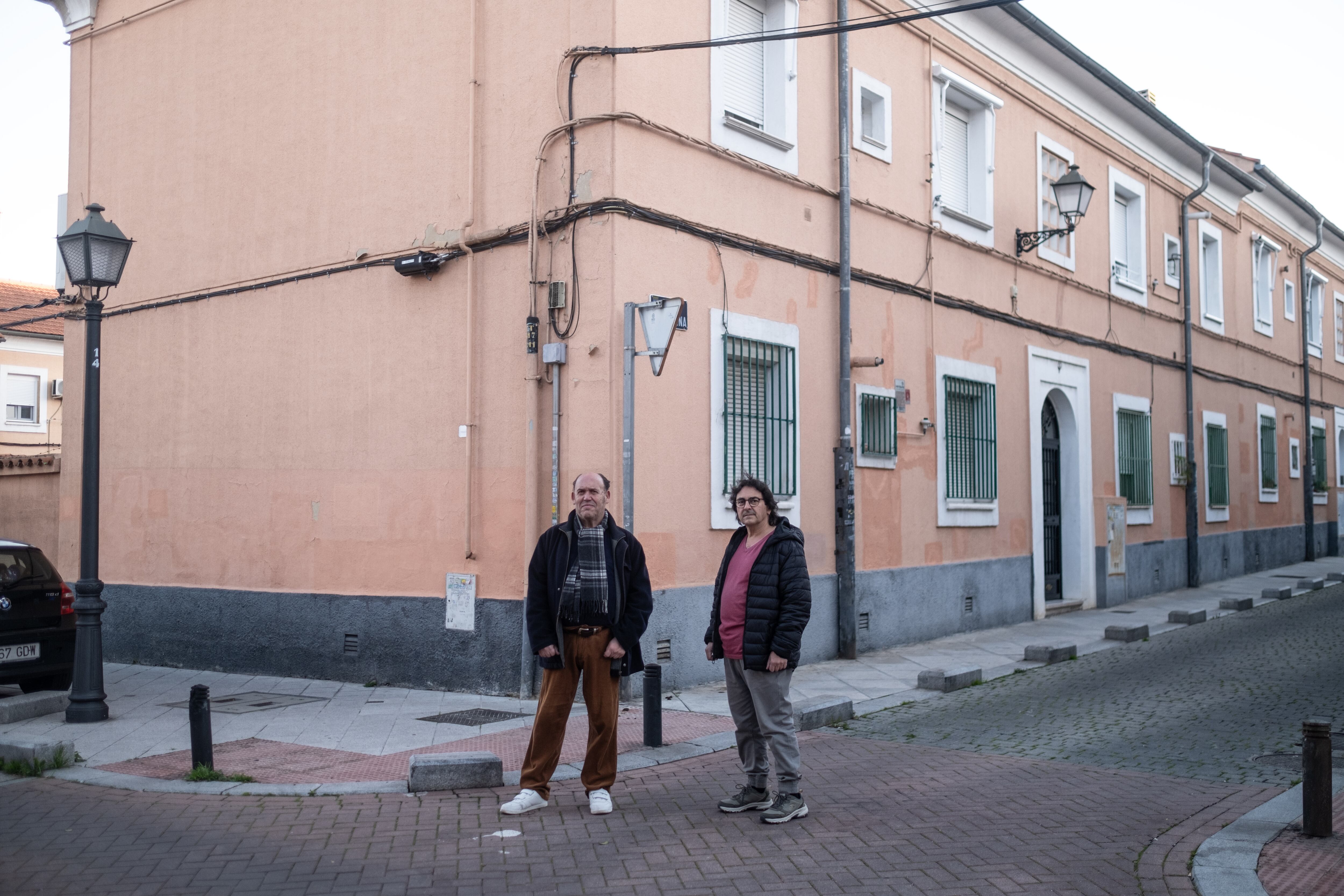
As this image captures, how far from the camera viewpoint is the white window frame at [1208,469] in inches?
879

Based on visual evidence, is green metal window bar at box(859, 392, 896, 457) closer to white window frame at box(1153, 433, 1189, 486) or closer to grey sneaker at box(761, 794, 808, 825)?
grey sneaker at box(761, 794, 808, 825)

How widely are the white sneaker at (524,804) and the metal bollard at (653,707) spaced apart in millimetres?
1599

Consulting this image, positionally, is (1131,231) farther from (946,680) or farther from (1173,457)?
(946,680)

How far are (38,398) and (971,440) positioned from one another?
2266 cm

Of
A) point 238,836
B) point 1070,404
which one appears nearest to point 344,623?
point 238,836

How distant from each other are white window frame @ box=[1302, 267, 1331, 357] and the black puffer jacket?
26.8 metres

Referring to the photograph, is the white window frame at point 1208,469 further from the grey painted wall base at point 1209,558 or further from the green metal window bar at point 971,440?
the green metal window bar at point 971,440

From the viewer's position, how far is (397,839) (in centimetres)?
573

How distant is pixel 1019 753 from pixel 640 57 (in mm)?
6338

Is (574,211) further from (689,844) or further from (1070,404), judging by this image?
(1070,404)

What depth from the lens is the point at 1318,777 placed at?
558 centimetres

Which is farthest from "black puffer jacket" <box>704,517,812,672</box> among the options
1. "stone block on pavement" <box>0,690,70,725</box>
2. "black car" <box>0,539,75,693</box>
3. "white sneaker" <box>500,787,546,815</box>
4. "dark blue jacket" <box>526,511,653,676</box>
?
"black car" <box>0,539,75,693</box>

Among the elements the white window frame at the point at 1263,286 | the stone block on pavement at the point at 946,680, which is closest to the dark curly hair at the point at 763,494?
the stone block on pavement at the point at 946,680

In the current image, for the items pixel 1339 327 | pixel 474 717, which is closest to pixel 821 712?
pixel 474 717
